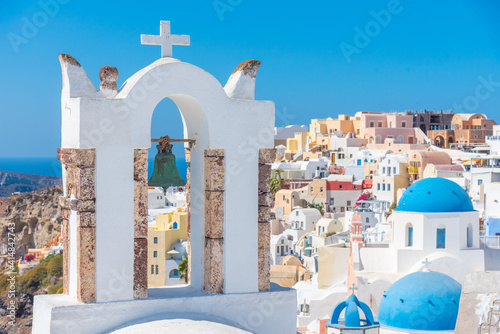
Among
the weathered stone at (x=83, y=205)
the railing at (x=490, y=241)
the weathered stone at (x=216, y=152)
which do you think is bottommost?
the railing at (x=490, y=241)

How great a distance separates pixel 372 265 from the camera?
2502cm

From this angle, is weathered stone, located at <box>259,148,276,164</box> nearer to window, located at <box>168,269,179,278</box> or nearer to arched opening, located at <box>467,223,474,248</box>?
arched opening, located at <box>467,223,474,248</box>

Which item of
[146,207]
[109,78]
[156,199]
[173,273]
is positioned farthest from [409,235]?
[156,199]

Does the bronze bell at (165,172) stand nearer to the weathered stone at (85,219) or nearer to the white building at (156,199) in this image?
the weathered stone at (85,219)

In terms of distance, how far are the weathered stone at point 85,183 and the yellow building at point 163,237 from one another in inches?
1098

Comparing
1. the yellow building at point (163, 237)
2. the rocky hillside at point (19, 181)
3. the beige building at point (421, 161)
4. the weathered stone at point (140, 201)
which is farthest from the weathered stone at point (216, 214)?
the rocky hillside at point (19, 181)

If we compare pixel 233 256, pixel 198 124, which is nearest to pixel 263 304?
pixel 233 256

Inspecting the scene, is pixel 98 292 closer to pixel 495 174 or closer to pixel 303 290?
pixel 303 290

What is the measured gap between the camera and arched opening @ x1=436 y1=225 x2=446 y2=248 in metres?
24.3

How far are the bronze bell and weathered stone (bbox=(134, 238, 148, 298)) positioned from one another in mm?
1012

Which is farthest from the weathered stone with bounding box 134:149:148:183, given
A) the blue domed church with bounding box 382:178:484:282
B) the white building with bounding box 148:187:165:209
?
the white building with bounding box 148:187:165:209

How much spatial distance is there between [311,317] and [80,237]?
19344mm

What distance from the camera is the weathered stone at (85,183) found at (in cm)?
634

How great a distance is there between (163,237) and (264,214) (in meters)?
28.7
